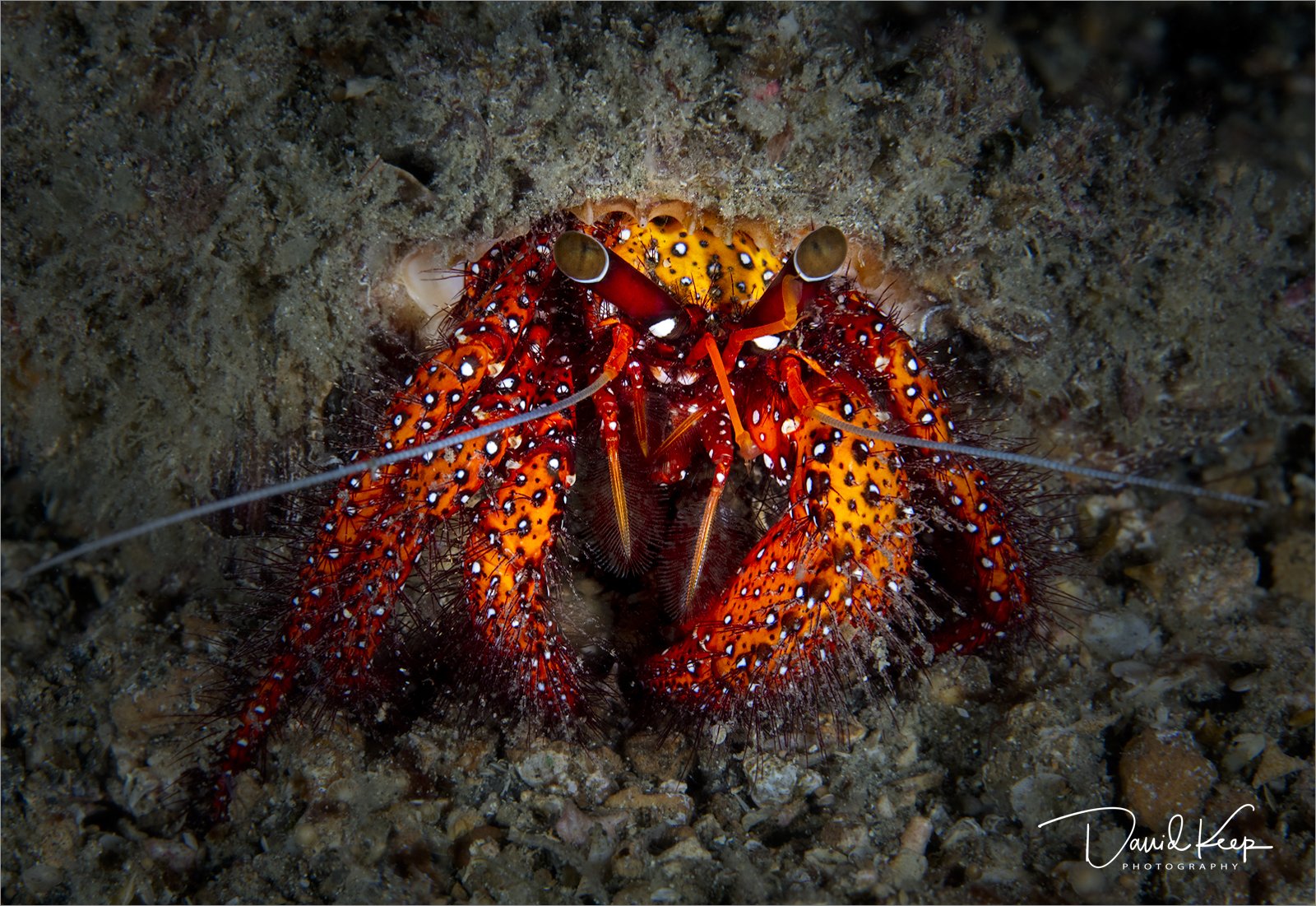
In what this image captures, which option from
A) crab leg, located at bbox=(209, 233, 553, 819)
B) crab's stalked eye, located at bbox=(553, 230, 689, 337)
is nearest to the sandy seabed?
crab leg, located at bbox=(209, 233, 553, 819)

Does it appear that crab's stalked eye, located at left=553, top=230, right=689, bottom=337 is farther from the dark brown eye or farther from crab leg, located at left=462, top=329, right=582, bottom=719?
crab leg, located at left=462, top=329, right=582, bottom=719

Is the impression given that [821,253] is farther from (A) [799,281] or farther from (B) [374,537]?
(B) [374,537]

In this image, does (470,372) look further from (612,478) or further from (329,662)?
(329,662)

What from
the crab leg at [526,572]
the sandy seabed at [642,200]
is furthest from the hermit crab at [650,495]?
the sandy seabed at [642,200]

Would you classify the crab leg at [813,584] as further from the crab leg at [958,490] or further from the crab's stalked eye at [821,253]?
the crab's stalked eye at [821,253]

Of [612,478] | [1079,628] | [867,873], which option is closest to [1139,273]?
[1079,628]
